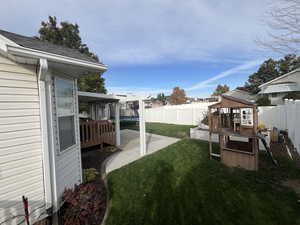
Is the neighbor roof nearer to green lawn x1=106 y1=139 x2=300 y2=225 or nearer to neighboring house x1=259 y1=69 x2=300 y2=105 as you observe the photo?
green lawn x1=106 y1=139 x2=300 y2=225

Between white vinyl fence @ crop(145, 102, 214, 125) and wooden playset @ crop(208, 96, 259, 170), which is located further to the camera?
white vinyl fence @ crop(145, 102, 214, 125)

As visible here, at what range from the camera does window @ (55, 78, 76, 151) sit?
3.03 metres

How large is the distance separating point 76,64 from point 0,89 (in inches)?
48.1

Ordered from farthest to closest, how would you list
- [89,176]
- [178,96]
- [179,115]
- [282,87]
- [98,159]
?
[178,96] → [179,115] → [282,87] → [98,159] → [89,176]

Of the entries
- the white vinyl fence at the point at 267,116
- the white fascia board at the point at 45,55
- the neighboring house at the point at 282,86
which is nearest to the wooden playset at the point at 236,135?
the white vinyl fence at the point at 267,116

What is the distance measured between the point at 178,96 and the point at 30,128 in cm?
3696

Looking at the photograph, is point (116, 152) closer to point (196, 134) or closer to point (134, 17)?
point (196, 134)

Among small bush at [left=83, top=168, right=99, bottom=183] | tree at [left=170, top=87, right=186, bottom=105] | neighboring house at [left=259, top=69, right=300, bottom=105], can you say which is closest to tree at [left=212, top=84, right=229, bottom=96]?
tree at [left=170, top=87, right=186, bottom=105]

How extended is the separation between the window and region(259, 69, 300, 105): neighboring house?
61.1ft

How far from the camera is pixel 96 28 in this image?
810cm

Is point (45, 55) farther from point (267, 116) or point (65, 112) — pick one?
point (267, 116)

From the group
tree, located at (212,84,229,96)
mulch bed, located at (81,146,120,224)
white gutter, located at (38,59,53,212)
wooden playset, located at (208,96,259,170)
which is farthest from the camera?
tree, located at (212,84,229,96)

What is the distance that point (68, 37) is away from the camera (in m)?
14.5

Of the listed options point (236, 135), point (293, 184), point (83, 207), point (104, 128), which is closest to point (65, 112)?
point (83, 207)
